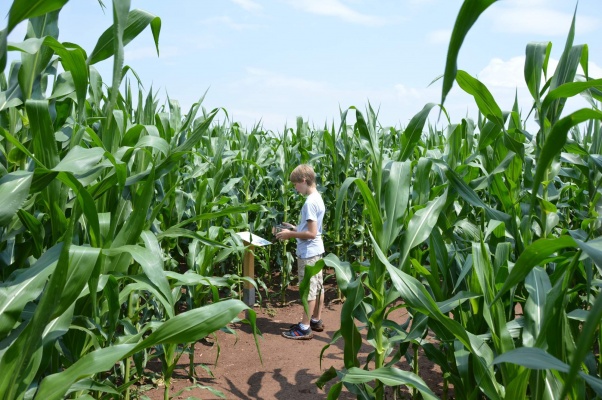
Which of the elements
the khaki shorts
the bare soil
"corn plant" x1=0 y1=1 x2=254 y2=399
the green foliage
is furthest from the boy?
"corn plant" x1=0 y1=1 x2=254 y2=399

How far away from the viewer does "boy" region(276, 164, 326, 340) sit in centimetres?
456

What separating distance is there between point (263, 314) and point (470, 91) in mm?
3876

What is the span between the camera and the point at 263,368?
394 centimetres

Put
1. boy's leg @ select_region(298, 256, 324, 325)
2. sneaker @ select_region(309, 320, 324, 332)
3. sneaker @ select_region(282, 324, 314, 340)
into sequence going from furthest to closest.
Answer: sneaker @ select_region(309, 320, 324, 332)
boy's leg @ select_region(298, 256, 324, 325)
sneaker @ select_region(282, 324, 314, 340)

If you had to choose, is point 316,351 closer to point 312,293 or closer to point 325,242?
point 312,293

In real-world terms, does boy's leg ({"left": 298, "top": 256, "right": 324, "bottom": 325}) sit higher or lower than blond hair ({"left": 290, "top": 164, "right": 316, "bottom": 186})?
lower

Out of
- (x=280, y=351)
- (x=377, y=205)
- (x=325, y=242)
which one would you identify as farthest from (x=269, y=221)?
(x=377, y=205)

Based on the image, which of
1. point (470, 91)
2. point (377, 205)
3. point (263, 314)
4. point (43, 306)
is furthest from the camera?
point (263, 314)

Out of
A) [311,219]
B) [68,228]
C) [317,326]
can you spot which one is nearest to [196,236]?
[68,228]

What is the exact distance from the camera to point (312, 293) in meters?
4.64

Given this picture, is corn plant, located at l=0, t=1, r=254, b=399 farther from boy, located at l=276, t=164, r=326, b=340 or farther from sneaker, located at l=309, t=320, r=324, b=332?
sneaker, located at l=309, t=320, r=324, b=332

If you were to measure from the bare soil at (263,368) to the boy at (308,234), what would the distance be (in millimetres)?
102

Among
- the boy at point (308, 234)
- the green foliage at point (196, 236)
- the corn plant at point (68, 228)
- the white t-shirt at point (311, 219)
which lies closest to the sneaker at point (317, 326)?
the boy at point (308, 234)

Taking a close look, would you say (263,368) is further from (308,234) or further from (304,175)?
(304,175)
